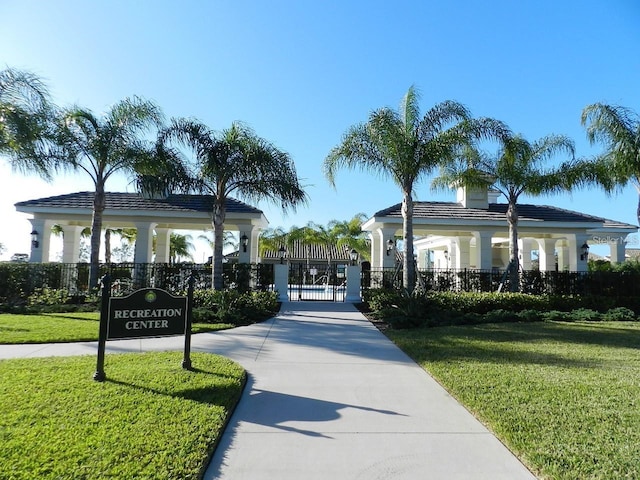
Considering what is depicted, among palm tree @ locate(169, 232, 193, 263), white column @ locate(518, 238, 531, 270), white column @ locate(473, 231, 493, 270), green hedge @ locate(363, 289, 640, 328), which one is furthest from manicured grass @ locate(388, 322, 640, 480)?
palm tree @ locate(169, 232, 193, 263)

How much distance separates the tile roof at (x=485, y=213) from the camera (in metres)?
19.7

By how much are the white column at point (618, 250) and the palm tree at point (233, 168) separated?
21.4 meters

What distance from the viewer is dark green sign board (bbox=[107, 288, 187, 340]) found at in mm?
5422

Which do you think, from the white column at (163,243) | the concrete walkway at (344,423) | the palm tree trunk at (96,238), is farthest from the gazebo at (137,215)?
the concrete walkway at (344,423)

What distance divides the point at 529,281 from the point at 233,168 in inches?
546

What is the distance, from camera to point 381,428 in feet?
13.5

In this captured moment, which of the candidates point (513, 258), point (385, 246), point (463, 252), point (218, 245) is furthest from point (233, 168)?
point (463, 252)

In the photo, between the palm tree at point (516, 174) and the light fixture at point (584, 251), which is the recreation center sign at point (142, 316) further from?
the light fixture at point (584, 251)

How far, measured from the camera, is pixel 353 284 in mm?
17250

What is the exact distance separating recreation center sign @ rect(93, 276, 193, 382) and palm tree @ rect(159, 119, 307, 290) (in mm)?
8162

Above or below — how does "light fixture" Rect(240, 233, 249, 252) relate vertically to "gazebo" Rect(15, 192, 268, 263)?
below

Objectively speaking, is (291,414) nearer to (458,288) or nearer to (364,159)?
(364,159)

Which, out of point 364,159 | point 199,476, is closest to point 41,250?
point 364,159

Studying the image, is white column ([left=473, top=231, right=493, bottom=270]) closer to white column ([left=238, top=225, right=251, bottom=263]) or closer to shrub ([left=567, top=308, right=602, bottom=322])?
shrub ([left=567, top=308, right=602, bottom=322])
